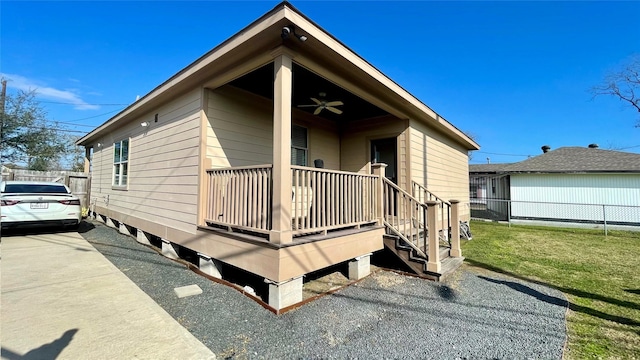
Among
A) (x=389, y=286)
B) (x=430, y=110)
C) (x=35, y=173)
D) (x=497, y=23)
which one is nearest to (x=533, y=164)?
(x=497, y=23)

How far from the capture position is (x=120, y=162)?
7602 mm

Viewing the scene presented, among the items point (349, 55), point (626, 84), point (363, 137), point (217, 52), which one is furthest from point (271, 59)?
point (626, 84)

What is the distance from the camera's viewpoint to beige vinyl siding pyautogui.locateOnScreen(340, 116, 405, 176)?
6.34m

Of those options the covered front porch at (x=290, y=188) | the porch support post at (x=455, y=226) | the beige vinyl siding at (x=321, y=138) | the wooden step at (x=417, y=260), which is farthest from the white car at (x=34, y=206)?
the porch support post at (x=455, y=226)

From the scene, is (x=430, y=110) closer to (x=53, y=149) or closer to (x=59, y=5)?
(x=59, y=5)

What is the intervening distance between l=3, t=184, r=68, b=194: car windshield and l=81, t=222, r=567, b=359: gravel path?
498 cm

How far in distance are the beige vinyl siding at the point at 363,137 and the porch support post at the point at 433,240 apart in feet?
6.79

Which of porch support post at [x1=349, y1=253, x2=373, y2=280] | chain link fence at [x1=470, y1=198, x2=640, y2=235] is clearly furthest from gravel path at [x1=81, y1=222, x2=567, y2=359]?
chain link fence at [x1=470, y1=198, x2=640, y2=235]

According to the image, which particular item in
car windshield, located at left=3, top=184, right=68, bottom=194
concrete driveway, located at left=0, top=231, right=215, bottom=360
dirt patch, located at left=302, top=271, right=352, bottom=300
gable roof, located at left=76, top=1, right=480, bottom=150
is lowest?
dirt patch, located at left=302, top=271, right=352, bottom=300

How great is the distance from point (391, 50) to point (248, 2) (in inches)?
292

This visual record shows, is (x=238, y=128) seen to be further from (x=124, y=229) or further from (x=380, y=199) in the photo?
(x=124, y=229)

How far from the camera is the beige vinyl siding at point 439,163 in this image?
255 inches

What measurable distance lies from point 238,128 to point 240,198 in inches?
68.5

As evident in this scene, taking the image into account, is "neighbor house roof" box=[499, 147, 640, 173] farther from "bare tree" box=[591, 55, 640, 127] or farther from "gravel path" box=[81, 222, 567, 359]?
"gravel path" box=[81, 222, 567, 359]
